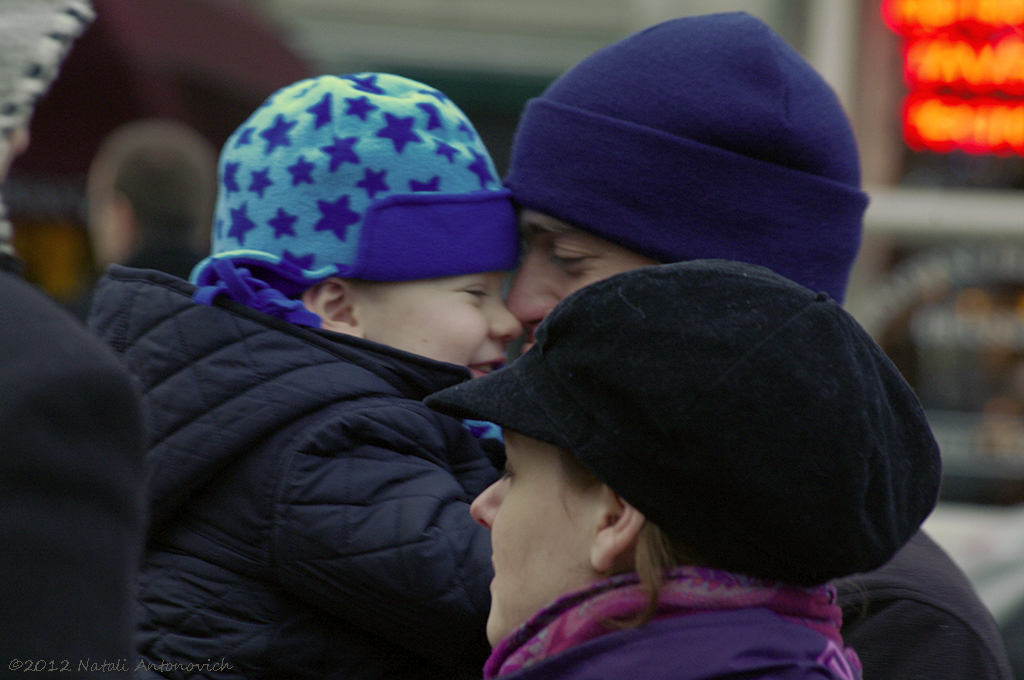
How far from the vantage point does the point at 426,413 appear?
1561 millimetres

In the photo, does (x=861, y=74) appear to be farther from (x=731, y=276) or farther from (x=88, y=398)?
(x=88, y=398)

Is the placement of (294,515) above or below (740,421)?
below

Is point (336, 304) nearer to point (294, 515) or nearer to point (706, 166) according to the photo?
point (294, 515)

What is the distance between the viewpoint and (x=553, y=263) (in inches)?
69.1

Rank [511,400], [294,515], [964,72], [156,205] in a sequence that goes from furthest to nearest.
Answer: [964,72]
[156,205]
[294,515]
[511,400]

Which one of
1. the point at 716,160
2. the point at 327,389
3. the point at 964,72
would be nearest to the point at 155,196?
the point at 327,389

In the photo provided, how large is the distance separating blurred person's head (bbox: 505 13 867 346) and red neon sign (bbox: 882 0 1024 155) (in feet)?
13.9

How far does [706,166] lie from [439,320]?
48 centimetres

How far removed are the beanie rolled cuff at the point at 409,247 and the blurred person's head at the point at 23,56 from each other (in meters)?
0.54

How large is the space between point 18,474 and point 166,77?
615 centimetres

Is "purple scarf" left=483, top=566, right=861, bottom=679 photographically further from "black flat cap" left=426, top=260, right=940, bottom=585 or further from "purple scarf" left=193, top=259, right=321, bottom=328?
"purple scarf" left=193, top=259, right=321, bottom=328

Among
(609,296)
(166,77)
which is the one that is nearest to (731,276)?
(609,296)

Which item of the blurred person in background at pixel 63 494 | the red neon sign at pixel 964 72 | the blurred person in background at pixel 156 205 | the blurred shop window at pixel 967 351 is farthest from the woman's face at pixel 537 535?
the blurred shop window at pixel 967 351

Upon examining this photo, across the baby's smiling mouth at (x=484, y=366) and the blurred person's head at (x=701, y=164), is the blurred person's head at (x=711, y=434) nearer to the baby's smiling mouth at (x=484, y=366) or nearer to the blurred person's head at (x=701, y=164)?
the blurred person's head at (x=701, y=164)
